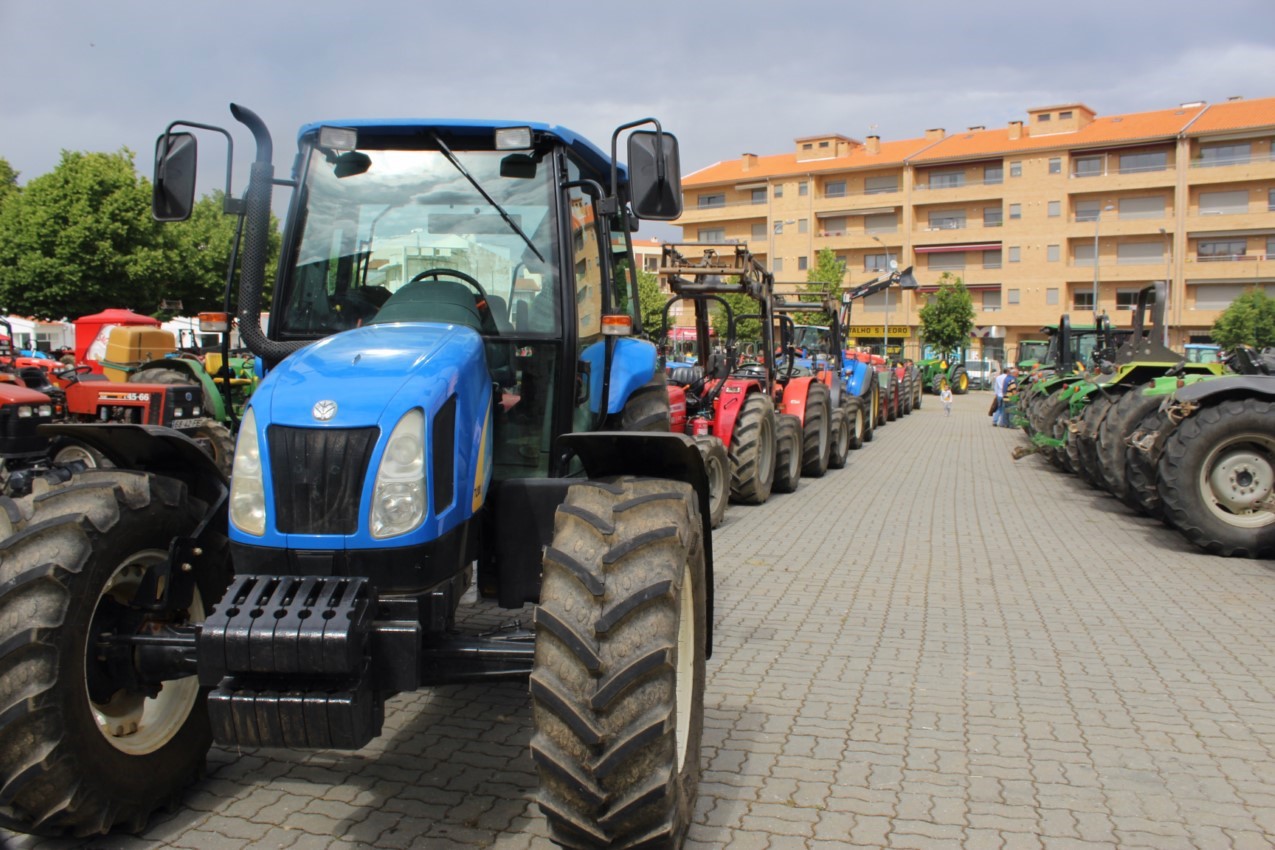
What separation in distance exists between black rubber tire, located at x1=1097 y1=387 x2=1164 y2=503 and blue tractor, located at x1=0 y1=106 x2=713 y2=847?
7577 mm

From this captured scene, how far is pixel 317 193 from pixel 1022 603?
537 centimetres

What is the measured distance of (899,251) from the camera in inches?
2653

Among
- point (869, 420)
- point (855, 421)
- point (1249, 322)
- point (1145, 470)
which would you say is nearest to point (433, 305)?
point (1145, 470)

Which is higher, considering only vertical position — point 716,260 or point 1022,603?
point 716,260

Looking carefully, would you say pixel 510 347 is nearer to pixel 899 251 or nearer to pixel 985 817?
pixel 985 817

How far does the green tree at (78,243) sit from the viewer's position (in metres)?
31.5

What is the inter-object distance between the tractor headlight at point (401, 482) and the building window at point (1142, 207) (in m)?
65.3

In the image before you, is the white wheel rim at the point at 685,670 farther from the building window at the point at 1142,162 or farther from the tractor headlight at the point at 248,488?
the building window at the point at 1142,162

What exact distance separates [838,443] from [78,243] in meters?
26.5

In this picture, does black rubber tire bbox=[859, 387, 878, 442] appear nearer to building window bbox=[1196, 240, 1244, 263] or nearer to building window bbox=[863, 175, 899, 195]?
building window bbox=[1196, 240, 1244, 263]

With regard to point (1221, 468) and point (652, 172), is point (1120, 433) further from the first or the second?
point (652, 172)

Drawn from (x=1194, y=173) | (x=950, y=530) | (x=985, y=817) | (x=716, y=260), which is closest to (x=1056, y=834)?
(x=985, y=817)

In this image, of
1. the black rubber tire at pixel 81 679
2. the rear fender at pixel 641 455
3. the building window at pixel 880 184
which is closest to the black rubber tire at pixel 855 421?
the rear fender at pixel 641 455

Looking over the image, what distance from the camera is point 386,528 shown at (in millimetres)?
3162
